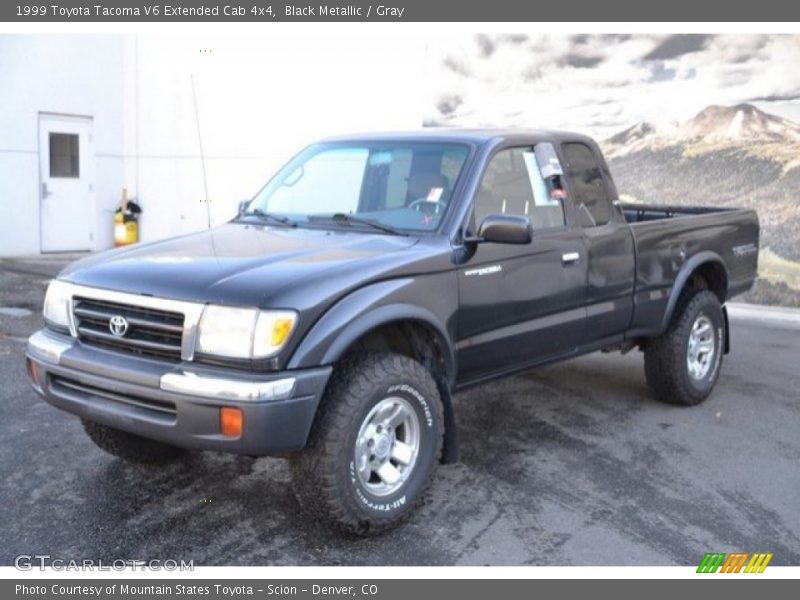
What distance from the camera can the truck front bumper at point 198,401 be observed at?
A: 3732mm

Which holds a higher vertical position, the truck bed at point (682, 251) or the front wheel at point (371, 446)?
the truck bed at point (682, 251)

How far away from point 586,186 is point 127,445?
3.21m

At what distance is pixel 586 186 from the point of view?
19.1ft

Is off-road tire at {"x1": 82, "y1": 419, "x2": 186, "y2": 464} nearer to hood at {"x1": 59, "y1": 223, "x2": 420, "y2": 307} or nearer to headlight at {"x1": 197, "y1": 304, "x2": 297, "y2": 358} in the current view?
hood at {"x1": 59, "y1": 223, "x2": 420, "y2": 307}

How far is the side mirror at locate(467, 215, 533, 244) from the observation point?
15.0 ft

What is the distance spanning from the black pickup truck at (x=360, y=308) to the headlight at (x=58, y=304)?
2cm

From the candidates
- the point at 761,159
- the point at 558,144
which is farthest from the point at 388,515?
the point at 761,159

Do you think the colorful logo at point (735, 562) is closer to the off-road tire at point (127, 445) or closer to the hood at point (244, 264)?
the hood at point (244, 264)

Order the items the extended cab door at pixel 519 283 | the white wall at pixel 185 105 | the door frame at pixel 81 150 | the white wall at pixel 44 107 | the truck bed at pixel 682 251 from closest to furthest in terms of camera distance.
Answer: the extended cab door at pixel 519 283 < the truck bed at pixel 682 251 < the white wall at pixel 185 105 < the white wall at pixel 44 107 < the door frame at pixel 81 150

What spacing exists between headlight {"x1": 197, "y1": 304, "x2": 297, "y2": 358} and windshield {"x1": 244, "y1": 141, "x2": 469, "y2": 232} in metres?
1.23

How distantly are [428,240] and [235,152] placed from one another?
33.5 ft

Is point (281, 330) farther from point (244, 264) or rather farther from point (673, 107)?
point (673, 107)

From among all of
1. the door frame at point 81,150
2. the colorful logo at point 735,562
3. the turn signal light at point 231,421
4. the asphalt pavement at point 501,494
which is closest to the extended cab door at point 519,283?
the asphalt pavement at point 501,494

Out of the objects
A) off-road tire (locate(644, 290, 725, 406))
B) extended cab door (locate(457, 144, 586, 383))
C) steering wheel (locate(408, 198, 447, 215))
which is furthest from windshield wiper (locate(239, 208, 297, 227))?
off-road tire (locate(644, 290, 725, 406))
